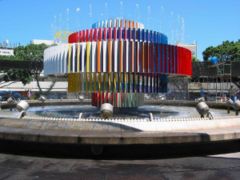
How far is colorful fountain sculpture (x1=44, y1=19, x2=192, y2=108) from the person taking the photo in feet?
57.4

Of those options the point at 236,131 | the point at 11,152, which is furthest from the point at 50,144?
the point at 236,131

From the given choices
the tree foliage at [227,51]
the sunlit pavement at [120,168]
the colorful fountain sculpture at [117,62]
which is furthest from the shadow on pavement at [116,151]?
the tree foliage at [227,51]

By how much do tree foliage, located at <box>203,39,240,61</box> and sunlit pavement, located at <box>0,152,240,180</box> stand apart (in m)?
71.2

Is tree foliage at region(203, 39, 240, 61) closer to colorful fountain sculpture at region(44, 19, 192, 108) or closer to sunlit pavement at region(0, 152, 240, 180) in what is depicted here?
colorful fountain sculpture at region(44, 19, 192, 108)

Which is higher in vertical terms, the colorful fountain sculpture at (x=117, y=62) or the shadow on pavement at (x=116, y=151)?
the colorful fountain sculpture at (x=117, y=62)

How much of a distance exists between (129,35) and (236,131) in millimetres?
9440

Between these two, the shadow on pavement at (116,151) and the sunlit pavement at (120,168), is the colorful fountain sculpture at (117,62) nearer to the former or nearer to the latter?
the shadow on pavement at (116,151)

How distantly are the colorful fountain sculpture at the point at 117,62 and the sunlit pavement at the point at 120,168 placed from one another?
764 cm

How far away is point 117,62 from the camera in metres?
17.5

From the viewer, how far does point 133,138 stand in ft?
33.3

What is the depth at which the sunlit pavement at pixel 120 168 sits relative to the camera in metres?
8.88

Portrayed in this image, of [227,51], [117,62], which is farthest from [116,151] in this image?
[227,51]

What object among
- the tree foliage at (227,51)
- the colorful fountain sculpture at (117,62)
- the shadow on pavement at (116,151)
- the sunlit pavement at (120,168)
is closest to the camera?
the sunlit pavement at (120,168)

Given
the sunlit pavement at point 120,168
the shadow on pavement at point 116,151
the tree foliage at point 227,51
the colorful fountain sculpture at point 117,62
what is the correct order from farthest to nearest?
the tree foliage at point 227,51 → the colorful fountain sculpture at point 117,62 → the shadow on pavement at point 116,151 → the sunlit pavement at point 120,168
